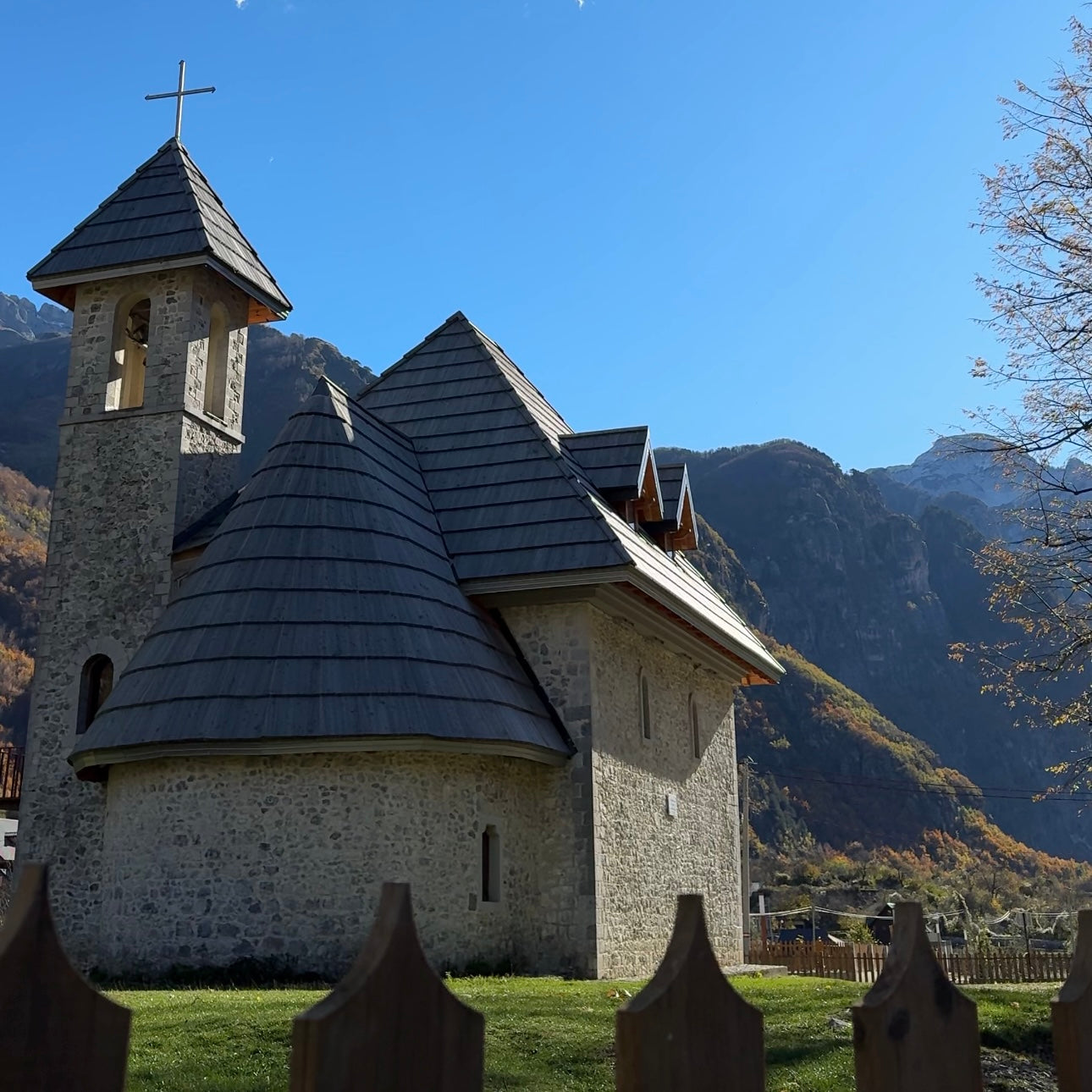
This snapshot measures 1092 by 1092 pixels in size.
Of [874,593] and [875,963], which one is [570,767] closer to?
[875,963]

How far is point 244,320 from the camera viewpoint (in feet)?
75.7

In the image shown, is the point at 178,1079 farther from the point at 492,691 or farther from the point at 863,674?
the point at 863,674

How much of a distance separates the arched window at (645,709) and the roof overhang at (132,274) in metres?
9.72

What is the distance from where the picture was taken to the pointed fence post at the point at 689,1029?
2.31 meters

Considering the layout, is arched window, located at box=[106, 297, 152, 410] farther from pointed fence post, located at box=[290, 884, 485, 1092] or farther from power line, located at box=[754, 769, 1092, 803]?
power line, located at box=[754, 769, 1092, 803]

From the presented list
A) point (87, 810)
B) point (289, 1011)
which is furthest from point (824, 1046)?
point (87, 810)

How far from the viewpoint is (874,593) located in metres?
134

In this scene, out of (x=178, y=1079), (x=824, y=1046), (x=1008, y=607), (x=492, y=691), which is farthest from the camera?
(x=492, y=691)

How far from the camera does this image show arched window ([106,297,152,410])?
21531 mm

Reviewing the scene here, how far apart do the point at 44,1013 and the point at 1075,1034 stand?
83.3 inches

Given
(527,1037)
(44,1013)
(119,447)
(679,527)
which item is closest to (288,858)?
(527,1037)

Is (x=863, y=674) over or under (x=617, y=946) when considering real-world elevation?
over

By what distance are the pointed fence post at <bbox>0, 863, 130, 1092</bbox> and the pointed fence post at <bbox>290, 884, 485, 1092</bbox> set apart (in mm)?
306

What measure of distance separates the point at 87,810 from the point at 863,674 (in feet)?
395
